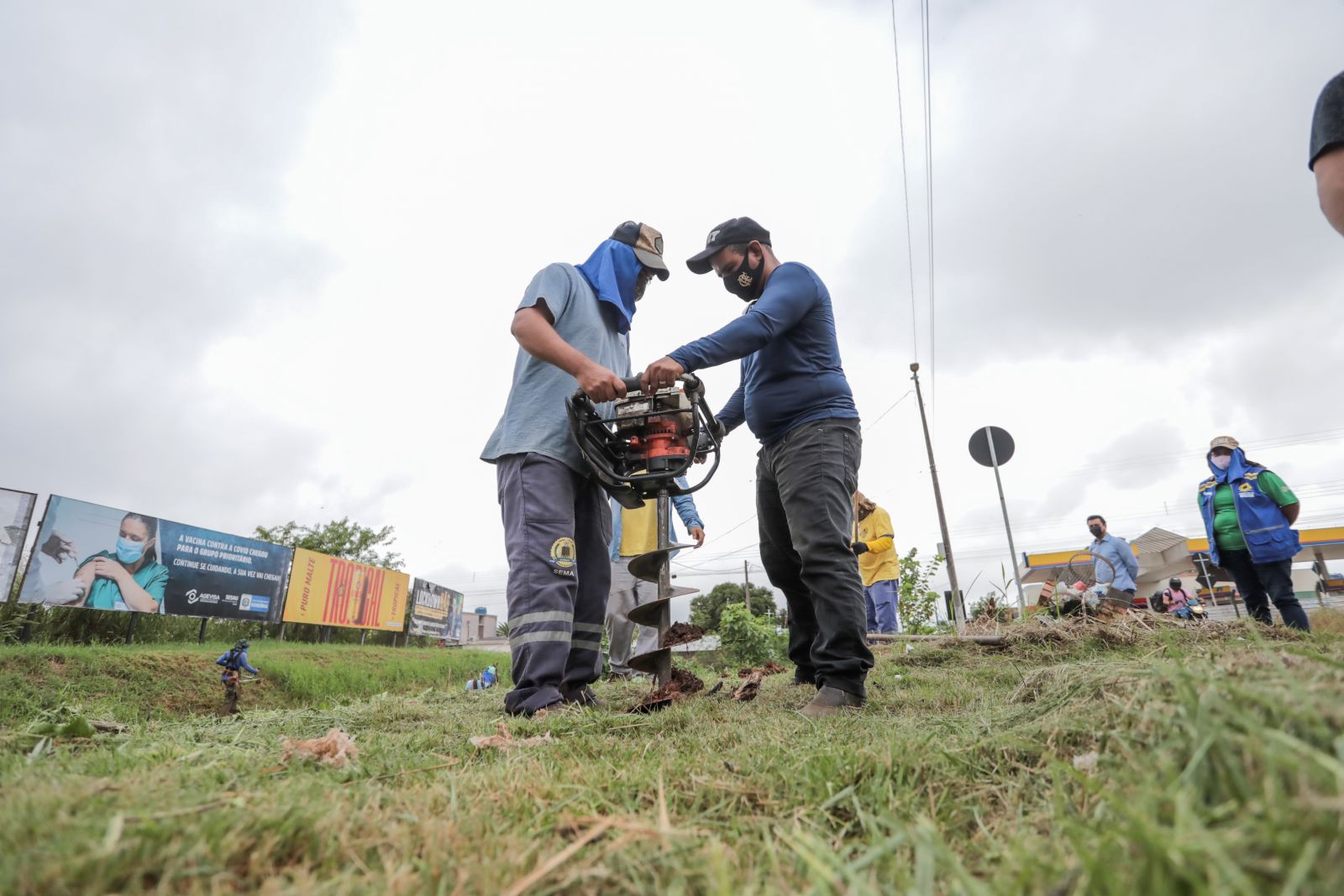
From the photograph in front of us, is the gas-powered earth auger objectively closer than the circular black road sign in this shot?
Yes

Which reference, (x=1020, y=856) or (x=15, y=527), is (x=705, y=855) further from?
(x=15, y=527)

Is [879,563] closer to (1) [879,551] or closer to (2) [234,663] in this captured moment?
(1) [879,551]

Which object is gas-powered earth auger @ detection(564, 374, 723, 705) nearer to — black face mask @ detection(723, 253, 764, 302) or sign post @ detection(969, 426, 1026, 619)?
black face mask @ detection(723, 253, 764, 302)

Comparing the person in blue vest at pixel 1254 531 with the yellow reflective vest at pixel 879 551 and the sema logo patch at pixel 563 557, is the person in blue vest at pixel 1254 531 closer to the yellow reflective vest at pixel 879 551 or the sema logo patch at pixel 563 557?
the yellow reflective vest at pixel 879 551

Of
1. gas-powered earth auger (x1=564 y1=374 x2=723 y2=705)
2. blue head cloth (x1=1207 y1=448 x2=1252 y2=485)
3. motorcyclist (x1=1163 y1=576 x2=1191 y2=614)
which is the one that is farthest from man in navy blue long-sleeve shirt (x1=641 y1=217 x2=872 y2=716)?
motorcyclist (x1=1163 y1=576 x2=1191 y2=614)

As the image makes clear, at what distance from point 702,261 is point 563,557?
178 centimetres

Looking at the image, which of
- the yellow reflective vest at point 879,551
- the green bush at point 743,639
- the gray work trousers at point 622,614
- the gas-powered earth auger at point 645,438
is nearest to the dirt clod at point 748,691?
the gas-powered earth auger at point 645,438

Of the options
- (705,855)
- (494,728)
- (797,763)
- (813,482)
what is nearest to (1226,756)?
(705,855)

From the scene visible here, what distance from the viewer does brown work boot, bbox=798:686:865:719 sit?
2408 millimetres

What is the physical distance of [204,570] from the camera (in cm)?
1300

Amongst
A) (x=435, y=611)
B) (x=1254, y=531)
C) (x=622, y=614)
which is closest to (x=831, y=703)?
(x=622, y=614)

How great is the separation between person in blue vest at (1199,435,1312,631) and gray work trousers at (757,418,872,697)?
15.4 ft

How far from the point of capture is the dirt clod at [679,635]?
374 centimetres

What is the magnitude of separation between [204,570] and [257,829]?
15.1m
